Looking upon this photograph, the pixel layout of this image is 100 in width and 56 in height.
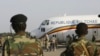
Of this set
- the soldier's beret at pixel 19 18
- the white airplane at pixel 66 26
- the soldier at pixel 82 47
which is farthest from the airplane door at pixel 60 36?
the soldier's beret at pixel 19 18

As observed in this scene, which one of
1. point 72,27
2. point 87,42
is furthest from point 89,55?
point 72,27

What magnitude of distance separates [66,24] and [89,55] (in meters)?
29.8

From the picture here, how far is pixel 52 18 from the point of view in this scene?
3600 cm

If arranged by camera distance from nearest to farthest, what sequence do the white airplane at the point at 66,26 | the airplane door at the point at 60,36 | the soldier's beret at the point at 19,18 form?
Answer: the soldier's beret at the point at 19,18 → the white airplane at the point at 66,26 → the airplane door at the point at 60,36

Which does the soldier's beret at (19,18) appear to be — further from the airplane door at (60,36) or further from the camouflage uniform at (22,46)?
the airplane door at (60,36)

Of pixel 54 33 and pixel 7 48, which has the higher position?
pixel 7 48

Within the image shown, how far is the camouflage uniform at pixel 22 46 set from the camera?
4568 millimetres

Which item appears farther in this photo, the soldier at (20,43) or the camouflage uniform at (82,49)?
the camouflage uniform at (82,49)

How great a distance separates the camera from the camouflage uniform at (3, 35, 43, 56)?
457cm

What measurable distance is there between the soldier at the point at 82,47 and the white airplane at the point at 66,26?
29.2 metres

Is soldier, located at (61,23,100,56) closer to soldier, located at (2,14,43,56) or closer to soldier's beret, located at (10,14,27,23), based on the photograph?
soldier, located at (2,14,43,56)

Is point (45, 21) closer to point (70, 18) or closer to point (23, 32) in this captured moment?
point (70, 18)

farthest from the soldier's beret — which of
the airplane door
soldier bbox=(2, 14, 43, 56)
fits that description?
the airplane door

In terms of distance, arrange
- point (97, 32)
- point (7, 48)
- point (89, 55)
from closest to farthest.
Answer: point (7, 48) < point (89, 55) < point (97, 32)
